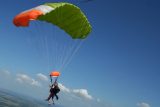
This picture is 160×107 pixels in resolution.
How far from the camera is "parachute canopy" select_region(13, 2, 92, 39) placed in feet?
52.7

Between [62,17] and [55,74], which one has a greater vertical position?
[62,17]

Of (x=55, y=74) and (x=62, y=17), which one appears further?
(x=55, y=74)

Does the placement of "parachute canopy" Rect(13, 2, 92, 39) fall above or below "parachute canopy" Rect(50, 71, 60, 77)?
above

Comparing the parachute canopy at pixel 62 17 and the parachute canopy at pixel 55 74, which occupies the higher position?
the parachute canopy at pixel 62 17

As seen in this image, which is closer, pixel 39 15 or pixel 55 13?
pixel 39 15

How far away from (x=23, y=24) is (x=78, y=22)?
642cm

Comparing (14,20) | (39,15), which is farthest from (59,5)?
(14,20)

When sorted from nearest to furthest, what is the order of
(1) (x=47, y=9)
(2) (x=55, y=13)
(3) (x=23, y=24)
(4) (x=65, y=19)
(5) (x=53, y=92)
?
1. (3) (x=23, y=24)
2. (1) (x=47, y=9)
3. (2) (x=55, y=13)
4. (4) (x=65, y=19)
5. (5) (x=53, y=92)

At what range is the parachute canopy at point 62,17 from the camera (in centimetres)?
1606

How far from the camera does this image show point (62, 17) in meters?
20.5

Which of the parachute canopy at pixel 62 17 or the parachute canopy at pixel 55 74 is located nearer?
the parachute canopy at pixel 62 17

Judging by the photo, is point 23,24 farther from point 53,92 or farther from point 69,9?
point 53,92

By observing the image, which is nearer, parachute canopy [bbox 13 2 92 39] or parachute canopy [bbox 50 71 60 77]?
parachute canopy [bbox 13 2 92 39]

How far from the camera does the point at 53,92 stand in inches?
877
